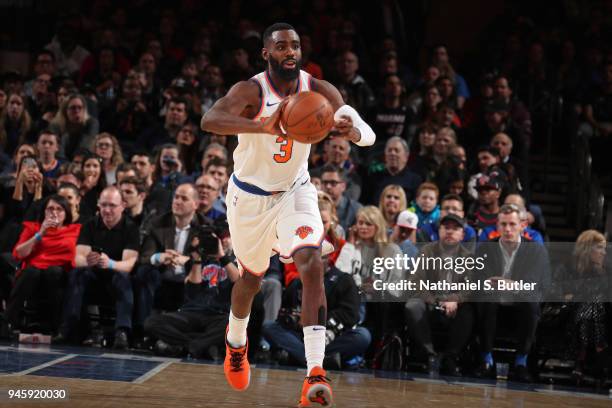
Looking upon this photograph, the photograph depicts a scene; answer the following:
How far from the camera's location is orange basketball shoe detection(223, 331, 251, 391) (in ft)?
20.0

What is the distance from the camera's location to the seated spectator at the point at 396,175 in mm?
10461

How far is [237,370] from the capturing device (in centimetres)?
611

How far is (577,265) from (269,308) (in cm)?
286

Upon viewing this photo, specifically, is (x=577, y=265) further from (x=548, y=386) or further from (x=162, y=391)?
(x=162, y=391)

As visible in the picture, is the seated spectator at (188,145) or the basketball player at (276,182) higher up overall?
the seated spectator at (188,145)

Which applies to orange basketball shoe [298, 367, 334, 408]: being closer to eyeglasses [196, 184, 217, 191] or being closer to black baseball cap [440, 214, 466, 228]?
black baseball cap [440, 214, 466, 228]

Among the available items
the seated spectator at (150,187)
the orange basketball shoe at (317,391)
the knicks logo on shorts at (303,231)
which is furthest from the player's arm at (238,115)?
the seated spectator at (150,187)

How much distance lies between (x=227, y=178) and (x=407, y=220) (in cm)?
208

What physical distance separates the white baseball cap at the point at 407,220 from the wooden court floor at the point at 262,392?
6.12ft

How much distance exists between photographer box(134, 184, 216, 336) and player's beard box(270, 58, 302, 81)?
341 cm

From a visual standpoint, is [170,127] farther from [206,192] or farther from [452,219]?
[452,219]

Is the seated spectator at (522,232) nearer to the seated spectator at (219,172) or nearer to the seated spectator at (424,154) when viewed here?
the seated spectator at (424,154)

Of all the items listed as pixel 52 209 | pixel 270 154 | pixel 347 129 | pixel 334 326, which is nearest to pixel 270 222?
pixel 270 154

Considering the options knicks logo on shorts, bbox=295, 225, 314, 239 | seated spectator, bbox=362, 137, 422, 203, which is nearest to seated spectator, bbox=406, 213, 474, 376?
seated spectator, bbox=362, 137, 422, 203
